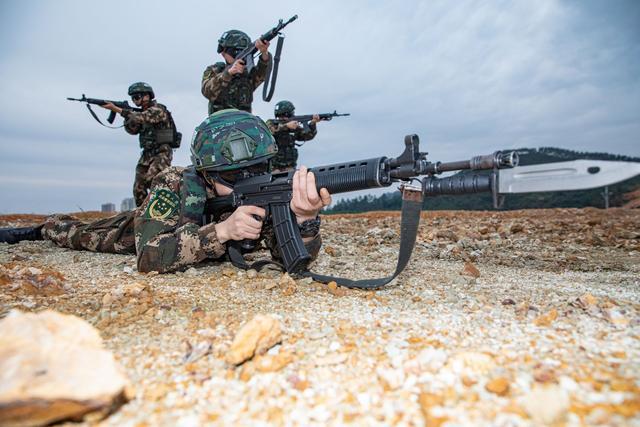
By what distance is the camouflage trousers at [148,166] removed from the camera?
7744 millimetres

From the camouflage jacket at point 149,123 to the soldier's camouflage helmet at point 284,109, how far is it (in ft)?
13.1

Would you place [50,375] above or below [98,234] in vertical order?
below

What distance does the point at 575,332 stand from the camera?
180cm

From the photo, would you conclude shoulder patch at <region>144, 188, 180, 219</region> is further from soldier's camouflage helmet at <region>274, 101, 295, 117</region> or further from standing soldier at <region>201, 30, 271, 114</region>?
soldier's camouflage helmet at <region>274, 101, 295, 117</region>

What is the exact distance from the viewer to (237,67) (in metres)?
6.68

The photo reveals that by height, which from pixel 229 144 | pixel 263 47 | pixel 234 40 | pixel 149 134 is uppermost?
pixel 234 40

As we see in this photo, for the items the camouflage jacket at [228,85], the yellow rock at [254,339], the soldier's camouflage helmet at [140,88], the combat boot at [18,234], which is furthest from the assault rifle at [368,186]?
the soldier's camouflage helmet at [140,88]

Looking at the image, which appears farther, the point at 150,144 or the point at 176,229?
the point at 150,144

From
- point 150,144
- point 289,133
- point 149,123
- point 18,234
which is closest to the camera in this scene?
point 18,234

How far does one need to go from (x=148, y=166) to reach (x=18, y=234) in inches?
98.5

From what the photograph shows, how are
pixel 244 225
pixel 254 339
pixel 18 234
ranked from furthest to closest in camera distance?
pixel 18 234 < pixel 244 225 < pixel 254 339

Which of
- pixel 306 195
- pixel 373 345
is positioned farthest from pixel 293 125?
pixel 373 345

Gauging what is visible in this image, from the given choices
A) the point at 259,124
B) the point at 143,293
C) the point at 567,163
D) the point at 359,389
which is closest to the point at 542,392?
the point at 359,389

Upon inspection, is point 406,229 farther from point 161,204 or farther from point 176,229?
point 161,204
